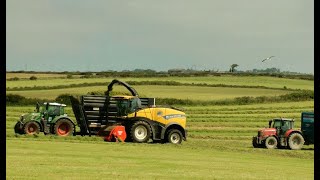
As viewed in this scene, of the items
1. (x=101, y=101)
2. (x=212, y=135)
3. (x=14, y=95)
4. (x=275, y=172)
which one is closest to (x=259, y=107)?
(x=212, y=135)

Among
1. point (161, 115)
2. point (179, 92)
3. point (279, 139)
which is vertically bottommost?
point (279, 139)

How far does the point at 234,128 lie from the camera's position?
49.6 m

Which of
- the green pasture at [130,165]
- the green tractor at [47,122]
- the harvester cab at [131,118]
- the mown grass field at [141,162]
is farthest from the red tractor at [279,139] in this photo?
Result: the green tractor at [47,122]

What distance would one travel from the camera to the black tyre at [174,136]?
3425cm

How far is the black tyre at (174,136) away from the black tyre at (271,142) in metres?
5.43

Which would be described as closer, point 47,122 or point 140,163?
point 140,163

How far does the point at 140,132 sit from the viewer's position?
110ft

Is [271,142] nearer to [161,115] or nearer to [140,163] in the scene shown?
[161,115]

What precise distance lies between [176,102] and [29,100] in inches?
561

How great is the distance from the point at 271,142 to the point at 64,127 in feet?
39.2

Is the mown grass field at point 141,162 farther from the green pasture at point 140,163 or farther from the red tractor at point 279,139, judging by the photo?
the red tractor at point 279,139

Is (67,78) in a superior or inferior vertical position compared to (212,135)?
superior

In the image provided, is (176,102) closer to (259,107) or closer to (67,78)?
(259,107)

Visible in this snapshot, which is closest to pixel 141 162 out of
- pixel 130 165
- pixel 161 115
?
pixel 130 165
